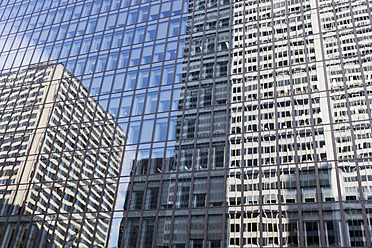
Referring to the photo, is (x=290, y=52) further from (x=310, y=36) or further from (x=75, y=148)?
(x=75, y=148)

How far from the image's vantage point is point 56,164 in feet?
150

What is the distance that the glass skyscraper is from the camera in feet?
114

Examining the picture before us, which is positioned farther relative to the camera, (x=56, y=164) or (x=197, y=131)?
(x=56, y=164)

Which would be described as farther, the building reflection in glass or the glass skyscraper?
the building reflection in glass

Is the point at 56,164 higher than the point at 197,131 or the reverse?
the reverse

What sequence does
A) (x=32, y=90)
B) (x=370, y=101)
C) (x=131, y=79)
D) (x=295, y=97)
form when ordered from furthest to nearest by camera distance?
(x=32, y=90), (x=131, y=79), (x=295, y=97), (x=370, y=101)

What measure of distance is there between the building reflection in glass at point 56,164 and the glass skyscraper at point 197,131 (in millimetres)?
149

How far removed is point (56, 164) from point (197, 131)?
1608 cm

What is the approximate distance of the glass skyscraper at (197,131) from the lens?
34844mm

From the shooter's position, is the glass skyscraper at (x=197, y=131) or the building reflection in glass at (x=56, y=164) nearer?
the glass skyscraper at (x=197, y=131)

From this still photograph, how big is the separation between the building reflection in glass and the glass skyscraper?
15 centimetres

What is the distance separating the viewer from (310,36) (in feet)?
144

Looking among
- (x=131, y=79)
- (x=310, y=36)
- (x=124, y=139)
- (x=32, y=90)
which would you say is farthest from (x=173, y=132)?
(x=32, y=90)

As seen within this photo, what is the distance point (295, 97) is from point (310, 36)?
784 cm
